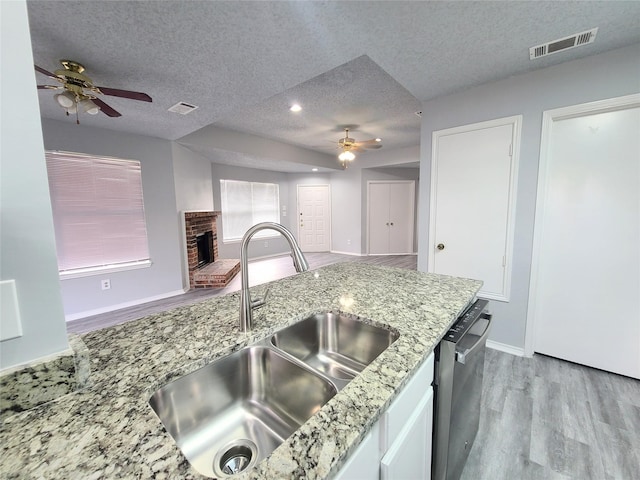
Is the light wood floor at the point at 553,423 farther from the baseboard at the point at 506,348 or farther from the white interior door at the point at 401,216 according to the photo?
the white interior door at the point at 401,216

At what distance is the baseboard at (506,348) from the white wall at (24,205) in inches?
121

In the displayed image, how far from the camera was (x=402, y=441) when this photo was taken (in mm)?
830

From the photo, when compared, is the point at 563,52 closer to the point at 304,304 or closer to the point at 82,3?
the point at 304,304

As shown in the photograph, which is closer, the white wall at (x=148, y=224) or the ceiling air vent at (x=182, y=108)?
the ceiling air vent at (x=182, y=108)

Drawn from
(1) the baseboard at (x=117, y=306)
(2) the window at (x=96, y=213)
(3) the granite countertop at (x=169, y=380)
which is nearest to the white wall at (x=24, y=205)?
(3) the granite countertop at (x=169, y=380)

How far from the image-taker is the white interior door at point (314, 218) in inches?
293

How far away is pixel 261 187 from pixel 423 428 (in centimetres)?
652

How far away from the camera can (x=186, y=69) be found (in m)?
2.05

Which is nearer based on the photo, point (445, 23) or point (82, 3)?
point (82, 3)

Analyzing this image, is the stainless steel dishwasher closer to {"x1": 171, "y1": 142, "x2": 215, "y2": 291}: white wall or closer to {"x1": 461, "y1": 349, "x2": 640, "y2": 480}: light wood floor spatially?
{"x1": 461, "y1": 349, "x2": 640, "y2": 480}: light wood floor

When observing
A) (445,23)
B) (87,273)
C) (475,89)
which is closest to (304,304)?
(445,23)

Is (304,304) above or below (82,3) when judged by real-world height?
below

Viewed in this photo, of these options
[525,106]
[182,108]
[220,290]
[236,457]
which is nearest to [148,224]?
[220,290]

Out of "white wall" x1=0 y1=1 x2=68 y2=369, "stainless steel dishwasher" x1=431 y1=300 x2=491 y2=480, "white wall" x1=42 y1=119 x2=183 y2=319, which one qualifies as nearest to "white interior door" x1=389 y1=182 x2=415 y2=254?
"white wall" x1=42 y1=119 x2=183 y2=319
